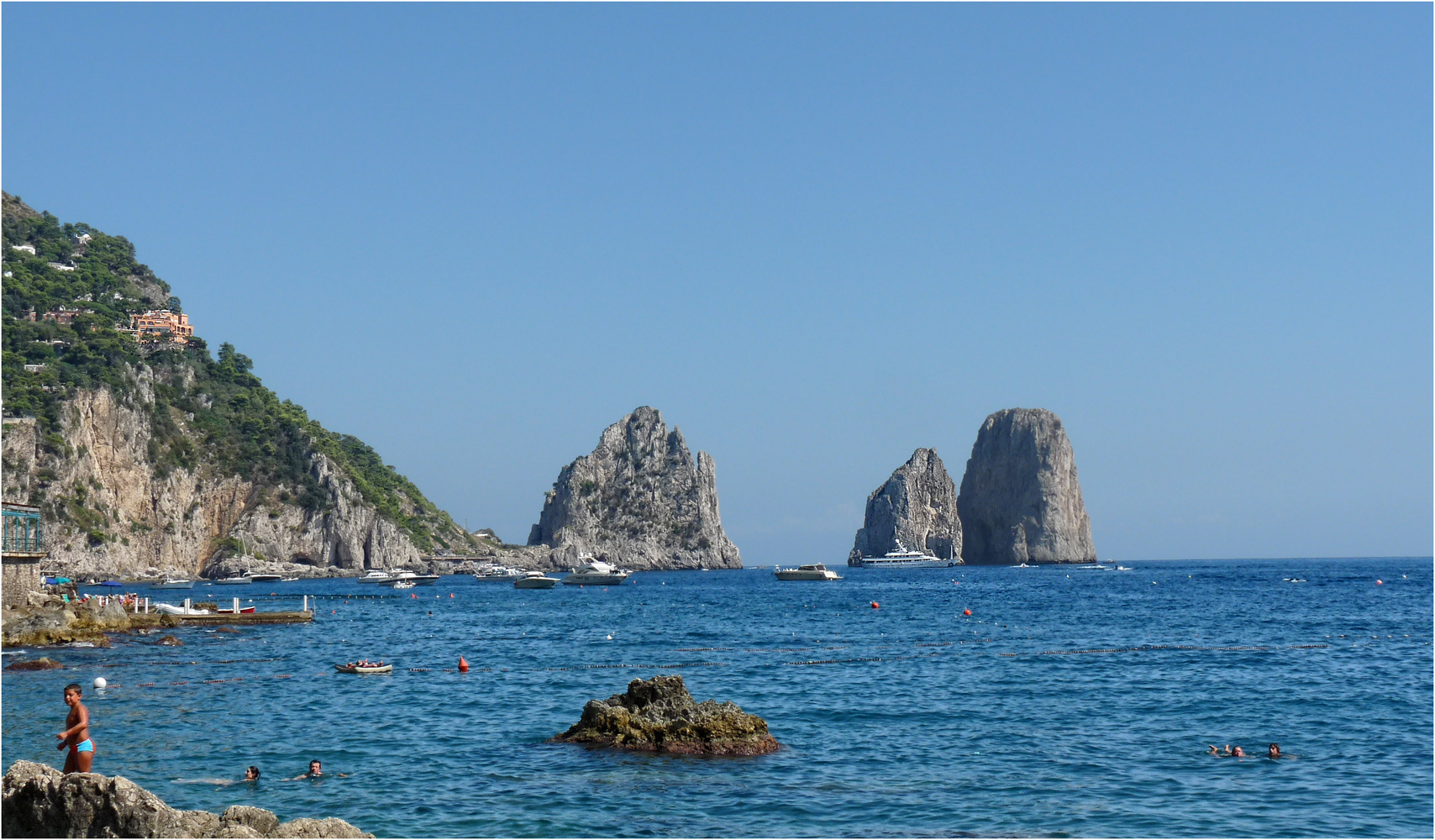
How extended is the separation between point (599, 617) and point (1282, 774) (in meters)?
55.8

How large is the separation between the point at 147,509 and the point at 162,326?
49.8 m

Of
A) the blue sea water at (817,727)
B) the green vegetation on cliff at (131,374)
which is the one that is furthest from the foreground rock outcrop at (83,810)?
the green vegetation on cliff at (131,374)

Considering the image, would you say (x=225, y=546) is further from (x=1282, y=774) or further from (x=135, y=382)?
(x=1282, y=774)

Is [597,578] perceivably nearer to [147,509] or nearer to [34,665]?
[147,509]

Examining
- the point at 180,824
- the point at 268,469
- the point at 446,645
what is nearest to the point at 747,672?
the point at 446,645

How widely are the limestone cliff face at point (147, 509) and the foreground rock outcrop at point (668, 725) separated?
4068 inches

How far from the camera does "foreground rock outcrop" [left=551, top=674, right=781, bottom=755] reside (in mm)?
23906

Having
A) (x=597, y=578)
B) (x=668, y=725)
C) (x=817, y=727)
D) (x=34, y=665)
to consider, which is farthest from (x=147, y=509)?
(x=668, y=725)

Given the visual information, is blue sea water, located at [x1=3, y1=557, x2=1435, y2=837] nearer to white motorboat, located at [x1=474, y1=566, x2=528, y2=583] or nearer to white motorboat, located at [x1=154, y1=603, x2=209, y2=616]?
white motorboat, located at [x1=154, y1=603, x2=209, y2=616]

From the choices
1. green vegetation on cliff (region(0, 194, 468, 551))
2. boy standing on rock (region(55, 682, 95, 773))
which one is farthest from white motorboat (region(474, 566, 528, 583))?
→ boy standing on rock (region(55, 682, 95, 773))

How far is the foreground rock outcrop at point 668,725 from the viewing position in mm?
23906

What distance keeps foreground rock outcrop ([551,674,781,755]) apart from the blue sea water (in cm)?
58

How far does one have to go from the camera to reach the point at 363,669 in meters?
39.4

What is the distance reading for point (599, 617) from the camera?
74.5 m
